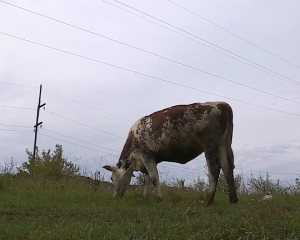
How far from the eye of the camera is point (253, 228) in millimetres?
5387

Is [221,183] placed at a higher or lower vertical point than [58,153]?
lower

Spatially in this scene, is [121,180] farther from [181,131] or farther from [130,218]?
[130,218]

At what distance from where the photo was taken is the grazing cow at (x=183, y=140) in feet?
32.8

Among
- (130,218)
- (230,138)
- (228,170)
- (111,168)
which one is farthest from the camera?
(111,168)

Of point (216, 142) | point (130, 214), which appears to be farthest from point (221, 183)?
point (130, 214)

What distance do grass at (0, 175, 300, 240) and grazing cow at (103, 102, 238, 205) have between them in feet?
3.06

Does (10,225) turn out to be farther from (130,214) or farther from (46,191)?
(46,191)

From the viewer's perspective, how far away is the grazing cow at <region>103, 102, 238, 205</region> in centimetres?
1000

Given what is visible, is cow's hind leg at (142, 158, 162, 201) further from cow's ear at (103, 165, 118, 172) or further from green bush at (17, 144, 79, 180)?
green bush at (17, 144, 79, 180)

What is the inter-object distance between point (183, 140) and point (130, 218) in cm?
329

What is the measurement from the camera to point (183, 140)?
1042 centimetres

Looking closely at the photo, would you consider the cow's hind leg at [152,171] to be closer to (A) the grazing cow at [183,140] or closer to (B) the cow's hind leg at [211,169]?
(A) the grazing cow at [183,140]

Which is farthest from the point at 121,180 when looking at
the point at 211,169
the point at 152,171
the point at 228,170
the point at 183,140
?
the point at 228,170

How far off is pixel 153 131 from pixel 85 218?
13.1ft
